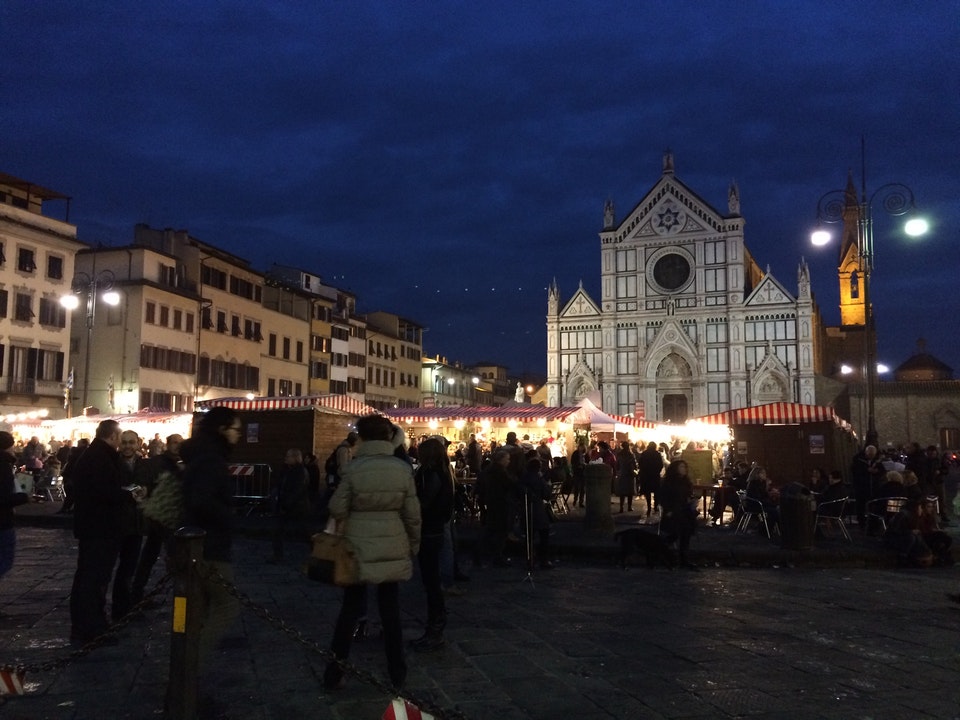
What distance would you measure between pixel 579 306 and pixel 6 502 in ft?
167

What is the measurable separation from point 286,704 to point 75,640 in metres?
2.31

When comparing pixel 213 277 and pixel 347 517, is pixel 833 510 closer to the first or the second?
pixel 347 517

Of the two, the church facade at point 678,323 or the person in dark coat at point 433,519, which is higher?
the church facade at point 678,323

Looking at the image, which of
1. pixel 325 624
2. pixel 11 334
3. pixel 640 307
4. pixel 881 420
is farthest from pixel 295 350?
pixel 325 624

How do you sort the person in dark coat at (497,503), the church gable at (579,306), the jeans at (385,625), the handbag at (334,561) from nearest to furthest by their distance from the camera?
the handbag at (334,561), the jeans at (385,625), the person in dark coat at (497,503), the church gable at (579,306)

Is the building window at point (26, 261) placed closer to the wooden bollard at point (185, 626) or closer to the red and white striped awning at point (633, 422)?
the red and white striped awning at point (633, 422)

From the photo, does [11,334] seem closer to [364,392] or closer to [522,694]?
[364,392]

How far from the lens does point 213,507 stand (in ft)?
14.4

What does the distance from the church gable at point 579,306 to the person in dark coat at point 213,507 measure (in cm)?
5175

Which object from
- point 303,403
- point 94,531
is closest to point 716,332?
point 303,403

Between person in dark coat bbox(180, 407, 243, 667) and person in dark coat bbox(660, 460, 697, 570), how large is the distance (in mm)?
7235

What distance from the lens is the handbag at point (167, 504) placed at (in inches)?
185

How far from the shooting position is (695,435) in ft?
105

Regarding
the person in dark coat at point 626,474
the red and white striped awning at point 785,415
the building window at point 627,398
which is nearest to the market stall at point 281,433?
the person in dark coat at point 626,474
